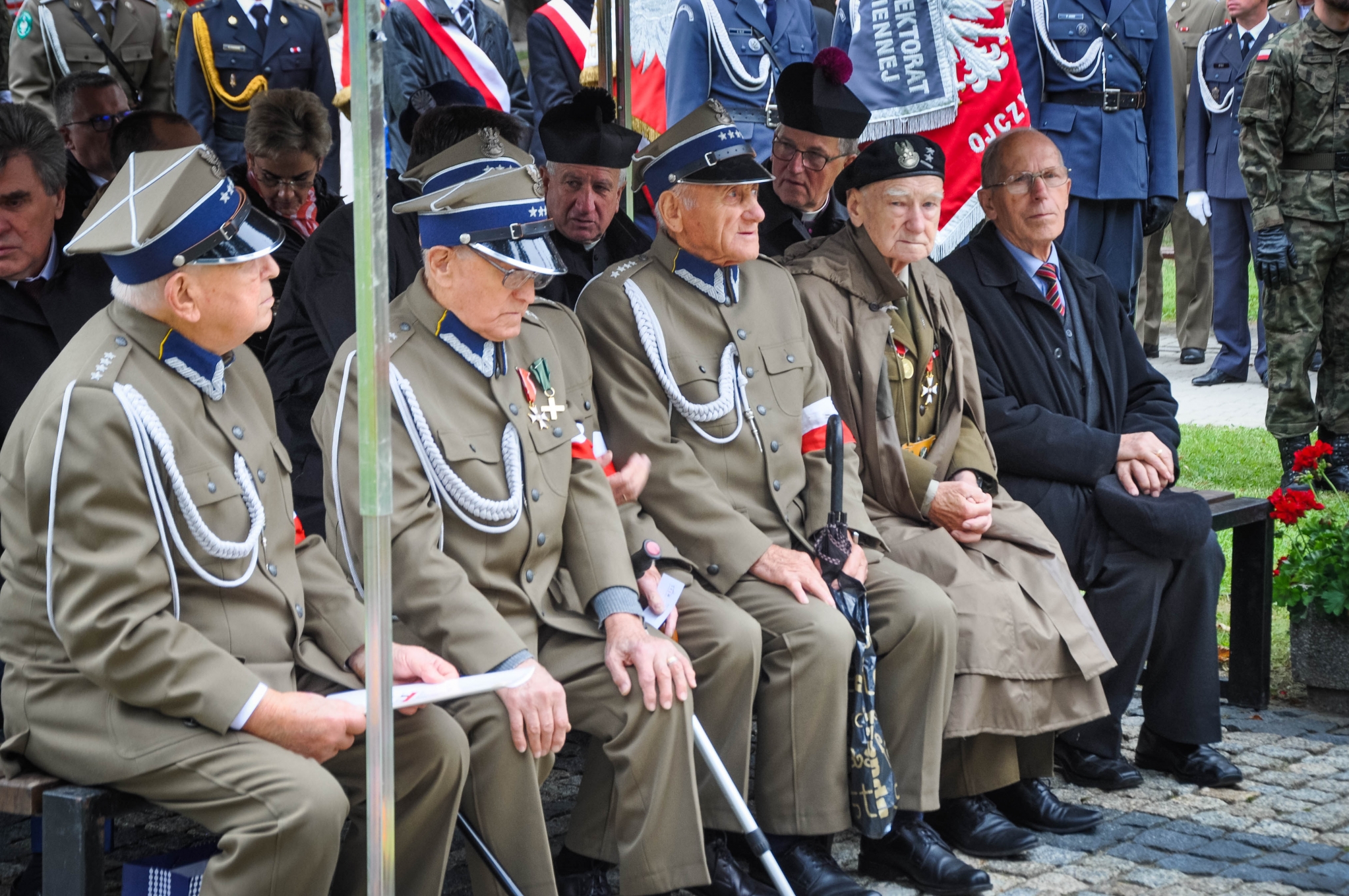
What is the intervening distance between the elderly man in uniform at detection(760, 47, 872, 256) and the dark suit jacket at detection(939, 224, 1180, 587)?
56 centimetres

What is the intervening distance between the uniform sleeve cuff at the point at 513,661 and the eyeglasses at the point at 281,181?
8.34 feet

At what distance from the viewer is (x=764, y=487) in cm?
400

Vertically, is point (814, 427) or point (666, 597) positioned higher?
point (814, 427)

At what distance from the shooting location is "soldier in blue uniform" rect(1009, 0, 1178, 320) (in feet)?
19.9

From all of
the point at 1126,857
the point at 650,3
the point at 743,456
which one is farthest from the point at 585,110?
the point at 1126,857

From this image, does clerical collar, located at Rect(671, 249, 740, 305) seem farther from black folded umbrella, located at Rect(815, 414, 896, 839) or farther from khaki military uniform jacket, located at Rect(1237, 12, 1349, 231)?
khaki military uniform jacket, located at Rect(1237, 12, 1349, 231)

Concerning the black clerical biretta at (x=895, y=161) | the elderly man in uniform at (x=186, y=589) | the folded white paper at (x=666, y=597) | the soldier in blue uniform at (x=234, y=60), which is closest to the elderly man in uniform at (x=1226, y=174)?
the soldier in blue uniform at (x=234, y=60)

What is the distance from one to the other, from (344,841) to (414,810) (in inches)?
8.0

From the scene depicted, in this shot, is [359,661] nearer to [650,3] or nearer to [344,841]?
[344,841]

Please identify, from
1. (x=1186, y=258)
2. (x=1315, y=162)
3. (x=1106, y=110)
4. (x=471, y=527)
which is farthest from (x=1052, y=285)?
(x=1186, y=258)

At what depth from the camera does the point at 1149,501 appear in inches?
173

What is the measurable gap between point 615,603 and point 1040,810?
4.54 feet

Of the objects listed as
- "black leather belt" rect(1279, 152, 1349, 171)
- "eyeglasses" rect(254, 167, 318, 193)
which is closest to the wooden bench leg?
"black leather belt" rect(1279, 152, 1349, 171)

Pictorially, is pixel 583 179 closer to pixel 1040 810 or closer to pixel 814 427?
pixel 814 427
